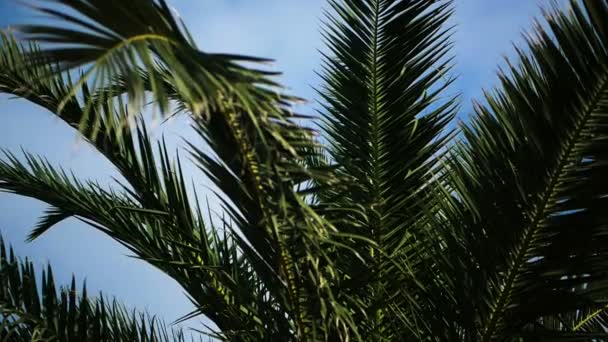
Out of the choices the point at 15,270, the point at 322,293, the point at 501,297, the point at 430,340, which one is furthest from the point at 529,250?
the point at 15,270

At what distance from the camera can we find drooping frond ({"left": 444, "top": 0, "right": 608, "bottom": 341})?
10.5ft

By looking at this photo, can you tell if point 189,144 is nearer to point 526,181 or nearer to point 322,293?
point 322,293

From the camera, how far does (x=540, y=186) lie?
10.9 ft

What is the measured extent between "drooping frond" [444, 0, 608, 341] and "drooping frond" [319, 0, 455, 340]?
0.41 metres

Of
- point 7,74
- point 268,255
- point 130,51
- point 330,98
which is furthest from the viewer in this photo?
point 330,98

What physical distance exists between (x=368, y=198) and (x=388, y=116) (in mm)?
1000

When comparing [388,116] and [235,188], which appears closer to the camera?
[235,188]

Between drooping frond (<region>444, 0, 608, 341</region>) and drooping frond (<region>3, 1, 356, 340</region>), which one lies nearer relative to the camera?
drooping frond (<region>3, 1, 356, 340</region>)

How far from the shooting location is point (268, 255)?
317 cm

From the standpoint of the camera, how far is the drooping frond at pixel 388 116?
3.95 m

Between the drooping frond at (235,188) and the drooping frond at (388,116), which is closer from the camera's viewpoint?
the drooping frond at (235,188)

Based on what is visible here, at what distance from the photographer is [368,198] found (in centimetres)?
319

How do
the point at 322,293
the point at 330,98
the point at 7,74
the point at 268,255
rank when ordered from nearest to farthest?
1. the point at 322,293
2. the point at 268,255
3. the point at 7,74
4. the point at 330,98

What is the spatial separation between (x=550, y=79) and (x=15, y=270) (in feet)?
8.47
